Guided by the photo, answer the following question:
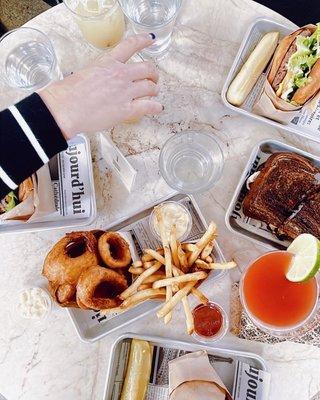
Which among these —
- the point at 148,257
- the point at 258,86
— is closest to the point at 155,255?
the point at 148,257

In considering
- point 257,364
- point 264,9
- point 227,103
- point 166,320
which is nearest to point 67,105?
point 227,103

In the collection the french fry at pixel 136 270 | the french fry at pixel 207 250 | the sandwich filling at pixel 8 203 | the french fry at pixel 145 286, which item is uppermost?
the sandwich filling at pixel 8 203

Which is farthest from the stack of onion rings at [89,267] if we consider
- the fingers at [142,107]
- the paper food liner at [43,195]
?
the fingers at [142,107]

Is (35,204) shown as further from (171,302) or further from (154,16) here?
(154,16)

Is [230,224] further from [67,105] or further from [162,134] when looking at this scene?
[67,105]

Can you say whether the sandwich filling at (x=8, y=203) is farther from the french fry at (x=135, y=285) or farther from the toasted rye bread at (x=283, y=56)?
the toasted rye bread at (x=283, y=56)
